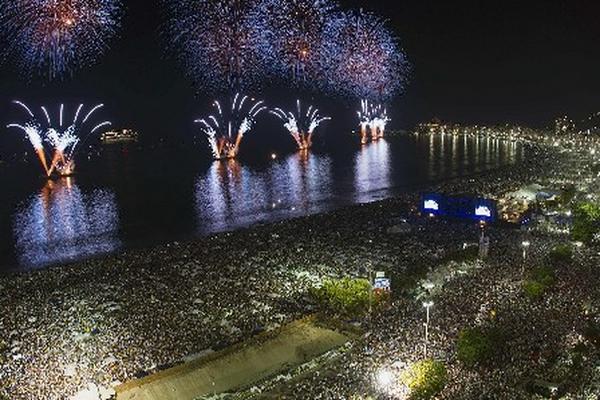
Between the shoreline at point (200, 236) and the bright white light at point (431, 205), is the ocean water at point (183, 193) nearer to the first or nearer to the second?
the shoreline at point (200, 236)

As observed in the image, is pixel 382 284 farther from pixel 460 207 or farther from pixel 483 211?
pixel 460 207

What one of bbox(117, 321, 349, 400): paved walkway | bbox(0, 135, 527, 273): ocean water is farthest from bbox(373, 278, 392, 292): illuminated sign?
bbox(0, 135, 527, 273): ocean water

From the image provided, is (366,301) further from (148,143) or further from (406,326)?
(148,143)

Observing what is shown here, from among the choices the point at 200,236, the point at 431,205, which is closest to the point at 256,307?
the point at 431,205

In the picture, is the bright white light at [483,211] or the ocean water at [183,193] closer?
the bright white light at [483,211]

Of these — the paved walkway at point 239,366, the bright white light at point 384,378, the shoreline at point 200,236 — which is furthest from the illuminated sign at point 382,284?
the shoreline at point 200,236

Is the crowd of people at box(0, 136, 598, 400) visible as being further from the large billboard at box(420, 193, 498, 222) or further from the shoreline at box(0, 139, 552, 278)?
the shoreline at box(0, 139, 552, 278)

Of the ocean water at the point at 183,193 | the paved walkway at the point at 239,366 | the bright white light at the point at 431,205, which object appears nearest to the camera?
the paved walkway at the point at 239,366
